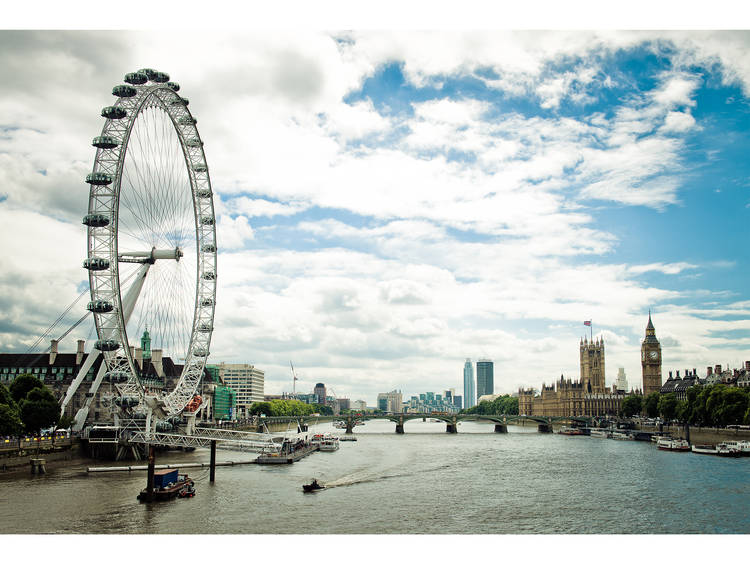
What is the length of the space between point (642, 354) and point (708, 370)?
3915cm

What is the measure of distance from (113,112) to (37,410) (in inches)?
1050

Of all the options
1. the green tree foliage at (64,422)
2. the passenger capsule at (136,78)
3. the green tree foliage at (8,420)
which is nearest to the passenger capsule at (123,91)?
the passenger capsule at (136,78)

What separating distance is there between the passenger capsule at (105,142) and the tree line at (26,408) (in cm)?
2016

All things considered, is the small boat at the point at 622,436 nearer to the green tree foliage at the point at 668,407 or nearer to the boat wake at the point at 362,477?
the green tree foliage at the point at 668,407

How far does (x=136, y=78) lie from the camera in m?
51.8

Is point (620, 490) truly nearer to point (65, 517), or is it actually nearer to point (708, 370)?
point (65, 517)

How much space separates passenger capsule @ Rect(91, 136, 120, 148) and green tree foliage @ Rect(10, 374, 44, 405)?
2680 cm

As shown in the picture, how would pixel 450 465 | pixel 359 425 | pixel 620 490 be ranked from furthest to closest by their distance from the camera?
pixel 359 425, pixel 450 465, pixel 620 490

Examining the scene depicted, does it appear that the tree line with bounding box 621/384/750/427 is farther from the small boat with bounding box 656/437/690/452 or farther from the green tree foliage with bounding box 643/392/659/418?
the green tree foliage with bounding box 643/392/659/418

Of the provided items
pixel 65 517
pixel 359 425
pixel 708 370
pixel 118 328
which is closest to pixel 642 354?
pixel 708 370

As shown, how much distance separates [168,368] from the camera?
414ft

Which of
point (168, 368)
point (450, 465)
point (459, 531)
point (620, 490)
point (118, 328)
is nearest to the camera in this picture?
point (459, 531)

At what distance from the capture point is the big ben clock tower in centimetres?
17912

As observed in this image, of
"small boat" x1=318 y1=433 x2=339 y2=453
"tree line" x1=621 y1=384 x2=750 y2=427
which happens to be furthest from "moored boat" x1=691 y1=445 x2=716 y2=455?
"small boat" x1=318 y1=433 x2=339 y2=453
